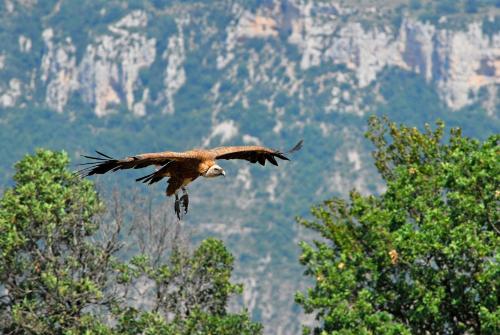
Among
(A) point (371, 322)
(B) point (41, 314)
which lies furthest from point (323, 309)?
(B) point (41, 314)

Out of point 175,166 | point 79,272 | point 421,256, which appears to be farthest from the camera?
point 79,272

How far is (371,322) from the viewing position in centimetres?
5350

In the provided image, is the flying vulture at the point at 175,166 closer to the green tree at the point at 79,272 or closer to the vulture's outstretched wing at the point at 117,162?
the vulture's outstretched wing at the point at 117,162

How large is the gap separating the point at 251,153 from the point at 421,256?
1733cm

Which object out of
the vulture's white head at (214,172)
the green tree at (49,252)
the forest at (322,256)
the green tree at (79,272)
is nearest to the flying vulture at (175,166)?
the vulture's white head at (214,172)

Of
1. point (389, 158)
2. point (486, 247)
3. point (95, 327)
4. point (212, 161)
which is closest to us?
point (212, 161)

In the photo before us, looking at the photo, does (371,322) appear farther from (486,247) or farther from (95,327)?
(95,327)

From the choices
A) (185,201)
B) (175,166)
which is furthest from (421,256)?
(175,166)

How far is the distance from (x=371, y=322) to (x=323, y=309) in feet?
13.1

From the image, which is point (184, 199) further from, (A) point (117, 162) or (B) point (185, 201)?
(A) point (117, 162)

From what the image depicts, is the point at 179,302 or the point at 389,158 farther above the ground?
the point at 389,158

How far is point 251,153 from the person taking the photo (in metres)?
38.2

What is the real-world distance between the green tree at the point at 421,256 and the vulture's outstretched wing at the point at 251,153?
14.5 m

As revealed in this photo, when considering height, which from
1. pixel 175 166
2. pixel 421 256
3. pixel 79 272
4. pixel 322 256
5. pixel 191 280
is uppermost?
pixel 322 256
